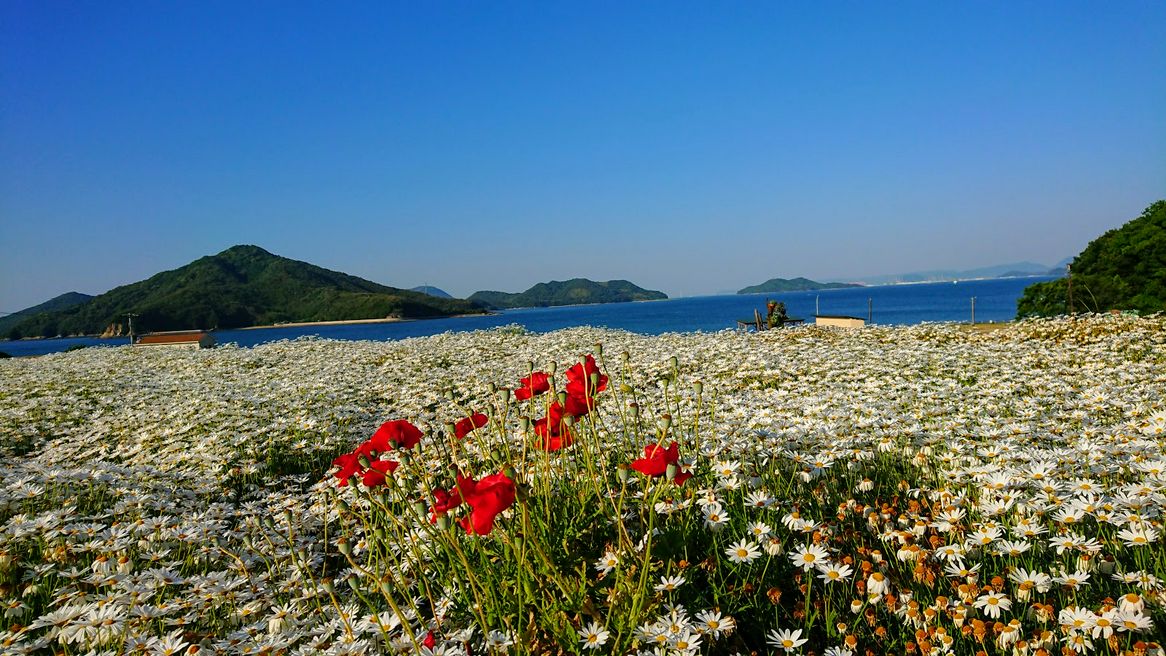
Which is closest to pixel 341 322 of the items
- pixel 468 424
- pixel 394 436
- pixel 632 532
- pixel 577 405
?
pixel 468 424

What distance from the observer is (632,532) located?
3627 mm

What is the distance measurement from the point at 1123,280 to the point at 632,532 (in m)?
33.3

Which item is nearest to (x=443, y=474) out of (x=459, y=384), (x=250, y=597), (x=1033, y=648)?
(x=250, y=597)

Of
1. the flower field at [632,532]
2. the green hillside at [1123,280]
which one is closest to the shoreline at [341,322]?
the green hillside at [1123,280]

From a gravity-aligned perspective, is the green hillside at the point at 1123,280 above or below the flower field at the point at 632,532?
above

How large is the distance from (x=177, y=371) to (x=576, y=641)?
18.3 metres

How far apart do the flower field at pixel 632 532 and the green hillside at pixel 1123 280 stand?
22.7 meters

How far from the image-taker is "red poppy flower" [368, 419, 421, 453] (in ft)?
9.70

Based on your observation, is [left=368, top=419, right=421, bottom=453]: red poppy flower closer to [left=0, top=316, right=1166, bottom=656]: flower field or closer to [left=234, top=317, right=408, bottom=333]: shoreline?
[left=0, top=316, right=1166, bottom=656]: flower field

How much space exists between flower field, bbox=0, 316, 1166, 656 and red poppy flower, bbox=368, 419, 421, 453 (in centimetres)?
1

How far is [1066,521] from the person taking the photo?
3262 mm

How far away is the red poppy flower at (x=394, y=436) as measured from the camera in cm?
296

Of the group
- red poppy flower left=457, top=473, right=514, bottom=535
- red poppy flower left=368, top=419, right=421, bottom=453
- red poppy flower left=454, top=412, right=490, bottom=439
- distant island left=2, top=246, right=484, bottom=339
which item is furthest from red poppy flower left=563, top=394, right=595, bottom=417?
distant island left=2, top=246, right=484, bottom=339

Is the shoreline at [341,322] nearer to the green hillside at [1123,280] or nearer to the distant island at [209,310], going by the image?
the distant island at [209,310]
